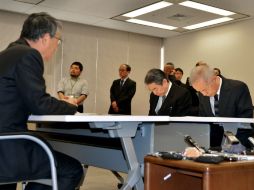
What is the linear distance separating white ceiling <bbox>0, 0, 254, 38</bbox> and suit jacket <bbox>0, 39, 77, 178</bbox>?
4.09 meters

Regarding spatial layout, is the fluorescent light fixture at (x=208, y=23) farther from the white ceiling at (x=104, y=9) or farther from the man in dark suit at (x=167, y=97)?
the man in dark suit at (x=167, y=97)

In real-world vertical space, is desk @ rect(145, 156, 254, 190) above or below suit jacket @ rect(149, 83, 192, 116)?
below

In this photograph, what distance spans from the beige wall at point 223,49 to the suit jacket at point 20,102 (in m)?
5.33

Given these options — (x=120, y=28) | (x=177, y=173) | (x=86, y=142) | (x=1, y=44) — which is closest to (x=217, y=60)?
(x=120, y=28)

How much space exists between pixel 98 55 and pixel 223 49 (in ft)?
7.77

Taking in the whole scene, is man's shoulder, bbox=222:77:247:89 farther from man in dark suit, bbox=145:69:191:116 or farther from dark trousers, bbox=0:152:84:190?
dark trousers, bbox=0:152:84:190

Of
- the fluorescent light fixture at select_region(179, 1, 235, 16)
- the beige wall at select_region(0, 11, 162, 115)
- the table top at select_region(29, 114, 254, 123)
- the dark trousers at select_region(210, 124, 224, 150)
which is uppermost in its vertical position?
the fluorescent light fixture at select_region(179, 1, 235, 16)

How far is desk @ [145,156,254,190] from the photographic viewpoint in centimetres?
125

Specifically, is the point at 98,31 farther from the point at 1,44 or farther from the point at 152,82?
the point at 152,82

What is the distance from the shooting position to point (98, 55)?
7.16 m

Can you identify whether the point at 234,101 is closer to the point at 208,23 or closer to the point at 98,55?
the point at 208,23

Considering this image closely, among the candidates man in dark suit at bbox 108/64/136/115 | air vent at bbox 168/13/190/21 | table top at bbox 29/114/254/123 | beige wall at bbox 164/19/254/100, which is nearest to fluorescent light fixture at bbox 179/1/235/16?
air vent at bbox 168/13/190/21

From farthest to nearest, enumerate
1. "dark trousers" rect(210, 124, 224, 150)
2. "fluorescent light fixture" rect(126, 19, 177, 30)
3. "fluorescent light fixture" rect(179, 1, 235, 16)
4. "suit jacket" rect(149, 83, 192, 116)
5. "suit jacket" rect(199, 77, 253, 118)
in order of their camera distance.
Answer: "fluorescent light fixture" rect(126, 19, 177, 30) < "fluorescent light fixture" rect(179, 1, 235, 16) < "suit jacket" rect(149, 83, 192, 116) < "suit jacket" rect(199, 77, 253, 118) < "dark trousers" rect(210, 124, 224, 150)

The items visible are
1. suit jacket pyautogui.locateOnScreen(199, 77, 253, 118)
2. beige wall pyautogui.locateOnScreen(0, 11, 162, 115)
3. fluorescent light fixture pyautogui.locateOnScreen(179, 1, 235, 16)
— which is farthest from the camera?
beige wall pyautogui.locateOnScreen(0, 11, 162, 115)
